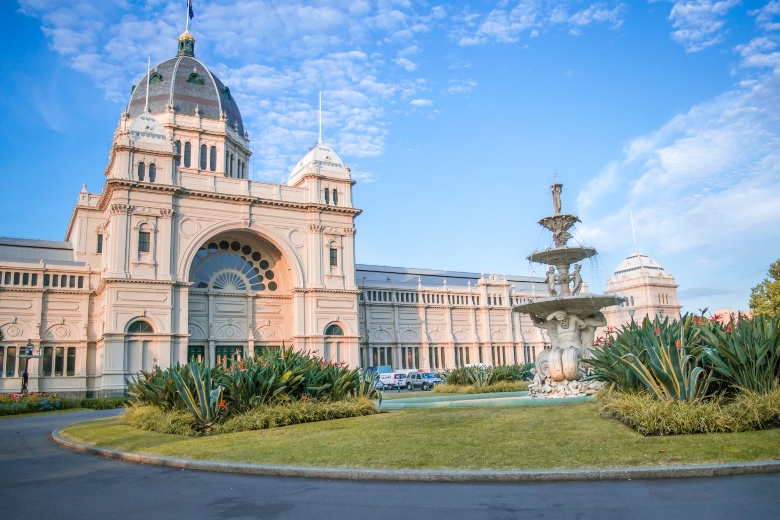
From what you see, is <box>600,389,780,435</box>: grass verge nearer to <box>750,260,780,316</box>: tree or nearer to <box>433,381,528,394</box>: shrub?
<box>433,381,528,394</box>: shrub

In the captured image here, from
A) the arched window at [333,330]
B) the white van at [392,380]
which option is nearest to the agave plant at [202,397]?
the white van at [392,380]

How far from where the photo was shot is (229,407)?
1587 cm

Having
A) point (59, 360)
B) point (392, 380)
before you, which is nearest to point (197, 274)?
point (59, 360)

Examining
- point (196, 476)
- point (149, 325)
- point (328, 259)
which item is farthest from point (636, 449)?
point (328, 259)

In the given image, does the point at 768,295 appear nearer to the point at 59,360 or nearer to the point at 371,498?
the point at 371,498

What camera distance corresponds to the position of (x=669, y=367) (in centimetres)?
1177

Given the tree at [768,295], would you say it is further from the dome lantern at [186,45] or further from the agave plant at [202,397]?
the dome lantern at [186,45]

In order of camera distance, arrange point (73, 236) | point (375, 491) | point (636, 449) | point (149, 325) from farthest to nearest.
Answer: point (73, 236)
point (149, 325)
point (636, 449)
point (375, 491)

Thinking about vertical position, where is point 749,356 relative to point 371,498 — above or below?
above

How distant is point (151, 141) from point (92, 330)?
1393 centimetres

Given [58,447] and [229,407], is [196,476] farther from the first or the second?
[58,447]

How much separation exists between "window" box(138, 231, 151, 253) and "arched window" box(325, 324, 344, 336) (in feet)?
46.5

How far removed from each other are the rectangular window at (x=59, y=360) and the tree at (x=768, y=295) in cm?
4411

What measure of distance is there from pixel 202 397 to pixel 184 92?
44.1m
